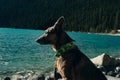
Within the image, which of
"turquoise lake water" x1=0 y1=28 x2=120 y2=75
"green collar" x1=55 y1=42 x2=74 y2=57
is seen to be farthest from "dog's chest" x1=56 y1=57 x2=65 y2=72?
"turquoise lake water" x1=0 y1=28 x2=120 y2=75

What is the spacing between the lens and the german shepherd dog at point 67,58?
984cm

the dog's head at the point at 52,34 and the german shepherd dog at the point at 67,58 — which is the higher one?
the dog's head at the point at 52,34

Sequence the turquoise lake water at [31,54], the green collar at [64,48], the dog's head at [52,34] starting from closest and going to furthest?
the dog's head at [52,34] → the green collar at [64,48] → the turquoise lake water at [31,54]

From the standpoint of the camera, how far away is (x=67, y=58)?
396 inches

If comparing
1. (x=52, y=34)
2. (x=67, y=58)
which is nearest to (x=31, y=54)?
(x=67, y=58)

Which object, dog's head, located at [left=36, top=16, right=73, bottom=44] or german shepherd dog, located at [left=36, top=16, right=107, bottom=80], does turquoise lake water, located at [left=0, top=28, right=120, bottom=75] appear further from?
dog's head, located at [left=36, top=16, right=73, bottom=44]

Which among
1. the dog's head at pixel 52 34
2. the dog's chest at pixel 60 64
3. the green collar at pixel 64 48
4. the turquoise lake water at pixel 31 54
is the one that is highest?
the dog's head at pixel 52 34

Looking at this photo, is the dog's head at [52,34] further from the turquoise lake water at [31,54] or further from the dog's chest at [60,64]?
the turquoise lake water at [31,54]

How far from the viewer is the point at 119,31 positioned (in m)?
189

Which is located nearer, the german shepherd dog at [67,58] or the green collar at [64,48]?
the german shepherd dog at [67,58]

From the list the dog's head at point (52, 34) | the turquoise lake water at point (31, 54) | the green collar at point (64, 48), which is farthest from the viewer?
the turquoise lake water at point (31, 54)

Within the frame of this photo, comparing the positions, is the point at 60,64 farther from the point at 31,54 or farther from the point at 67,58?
the point at 31,54

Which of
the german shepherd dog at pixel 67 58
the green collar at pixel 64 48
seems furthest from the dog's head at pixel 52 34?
the green collar at pixel 64 48

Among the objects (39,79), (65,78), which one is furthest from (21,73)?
(65,78)
